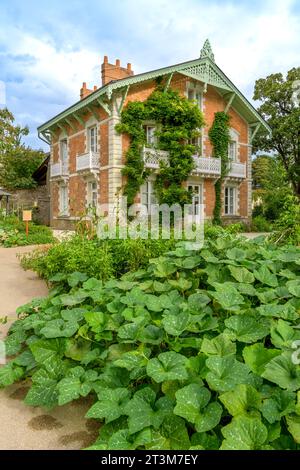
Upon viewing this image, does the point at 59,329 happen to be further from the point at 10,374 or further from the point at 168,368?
the point at 168,368

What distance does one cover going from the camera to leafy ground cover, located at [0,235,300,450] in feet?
5.48

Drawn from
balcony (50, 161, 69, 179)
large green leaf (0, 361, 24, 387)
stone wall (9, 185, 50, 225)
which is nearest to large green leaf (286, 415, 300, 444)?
large green leaf (0, 361, 24, 387)

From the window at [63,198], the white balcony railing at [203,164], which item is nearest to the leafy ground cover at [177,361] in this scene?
the white balcony railing at [203,164]

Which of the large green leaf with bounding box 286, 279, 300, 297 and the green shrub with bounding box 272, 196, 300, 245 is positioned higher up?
the green shrub with bounding box 272, 196, 300, 245

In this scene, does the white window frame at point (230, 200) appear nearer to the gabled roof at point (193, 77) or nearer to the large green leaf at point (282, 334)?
the gabled roof at point (193, 77)

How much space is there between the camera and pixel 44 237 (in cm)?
1156

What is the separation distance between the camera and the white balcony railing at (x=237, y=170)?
58.6 ft

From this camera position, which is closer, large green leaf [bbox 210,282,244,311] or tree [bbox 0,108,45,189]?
large green leaf [bbox 210,282,244,311]

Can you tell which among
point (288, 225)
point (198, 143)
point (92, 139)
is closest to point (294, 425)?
point (288, 225)

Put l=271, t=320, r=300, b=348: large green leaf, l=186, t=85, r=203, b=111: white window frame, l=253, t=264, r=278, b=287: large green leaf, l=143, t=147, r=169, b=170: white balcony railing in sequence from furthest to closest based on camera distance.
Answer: l=186, t=85, r=203, b=111: white window frame → l=143, t=147, r=169, b=170: white balcony railing → l=253, t=264, r=278, b=287: large green leaf → l=271, t=320, r=300, b=348: large green leaf

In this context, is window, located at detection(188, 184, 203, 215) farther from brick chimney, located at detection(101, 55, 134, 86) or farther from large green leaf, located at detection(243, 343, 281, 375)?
large green leaf, located at detection(243, 343, 281, 375)

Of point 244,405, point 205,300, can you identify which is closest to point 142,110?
point 205,300

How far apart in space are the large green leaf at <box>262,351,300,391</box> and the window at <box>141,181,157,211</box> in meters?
13.4
